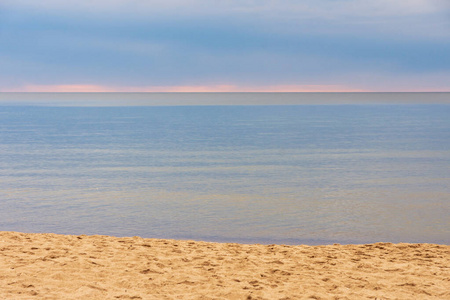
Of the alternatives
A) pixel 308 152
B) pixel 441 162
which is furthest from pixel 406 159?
pixel 308 152

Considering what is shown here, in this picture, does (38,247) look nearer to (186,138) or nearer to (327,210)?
(327,210)

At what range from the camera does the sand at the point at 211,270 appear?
8.01 m

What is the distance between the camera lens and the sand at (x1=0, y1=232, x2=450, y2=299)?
26.3 feet

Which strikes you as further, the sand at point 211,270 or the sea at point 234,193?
the sea at point 234,193

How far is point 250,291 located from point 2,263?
4.62m

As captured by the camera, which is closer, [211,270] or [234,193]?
[211,270]

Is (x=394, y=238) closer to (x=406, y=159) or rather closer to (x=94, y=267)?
(x=94, y=267)

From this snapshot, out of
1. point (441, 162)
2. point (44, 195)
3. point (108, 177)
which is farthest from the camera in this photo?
point (441, 162)

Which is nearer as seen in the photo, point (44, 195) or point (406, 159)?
point (44, 195)

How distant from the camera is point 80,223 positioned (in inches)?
559

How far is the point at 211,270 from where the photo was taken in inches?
364

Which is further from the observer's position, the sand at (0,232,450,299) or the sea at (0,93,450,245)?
the sea at (0,93,450,245)

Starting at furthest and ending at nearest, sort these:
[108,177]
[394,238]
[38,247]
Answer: [108,177] < [394,238] < [38,247]

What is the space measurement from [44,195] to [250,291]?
11.3 metres
